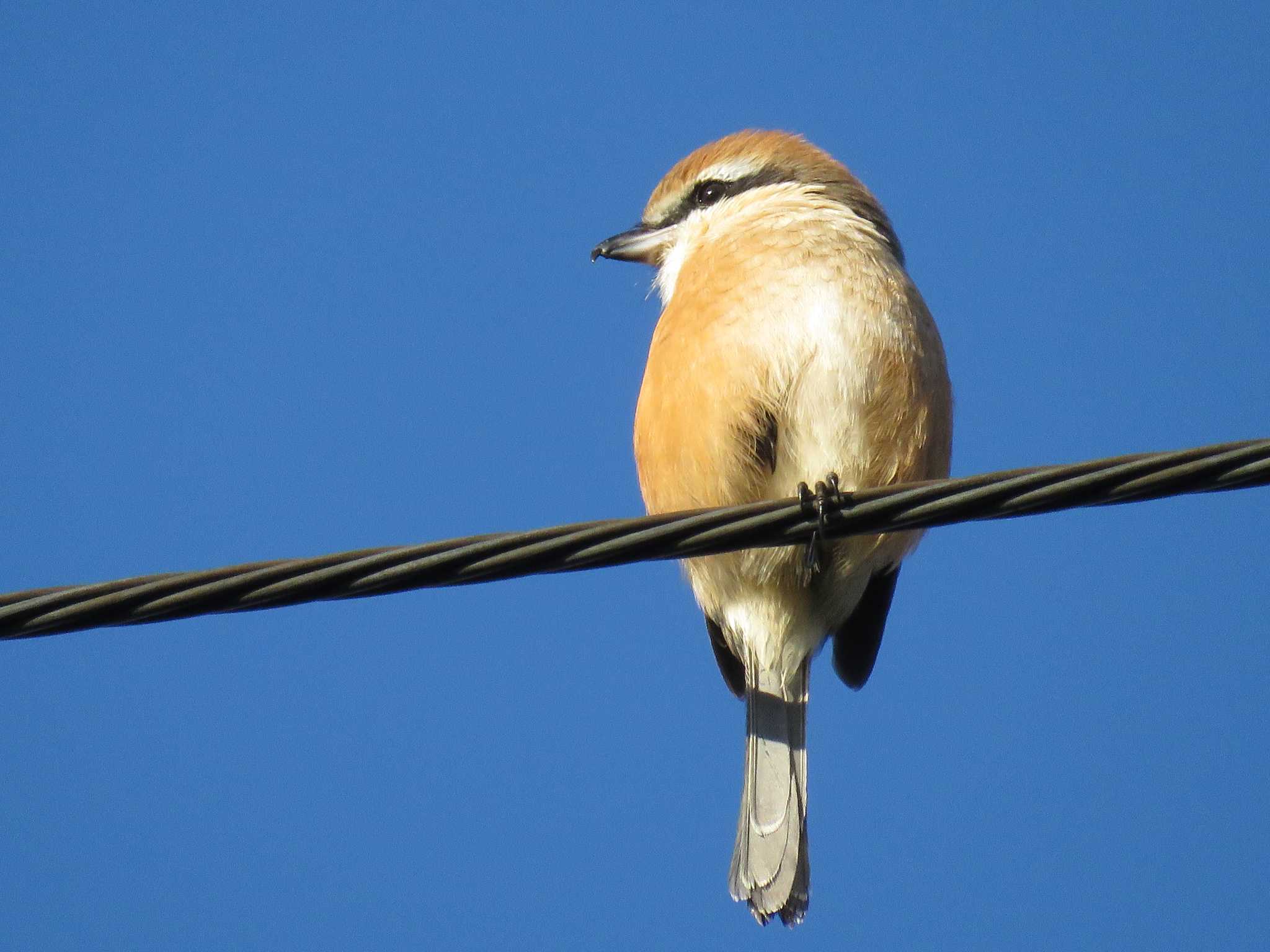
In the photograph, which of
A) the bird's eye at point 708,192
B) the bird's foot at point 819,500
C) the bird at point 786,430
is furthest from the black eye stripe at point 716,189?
the bird's foot at point 819,500

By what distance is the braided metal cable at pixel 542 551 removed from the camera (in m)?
2.66

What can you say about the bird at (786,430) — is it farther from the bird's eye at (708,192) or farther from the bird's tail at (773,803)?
the bird's eye at (708,192)

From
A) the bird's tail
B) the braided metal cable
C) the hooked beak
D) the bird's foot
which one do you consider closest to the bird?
the bird's tail

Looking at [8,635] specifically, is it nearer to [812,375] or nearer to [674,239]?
[812,375]

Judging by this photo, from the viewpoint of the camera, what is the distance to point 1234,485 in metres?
2.74

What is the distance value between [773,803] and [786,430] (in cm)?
134

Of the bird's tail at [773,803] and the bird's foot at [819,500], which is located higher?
→ the bird's foot at [819,500]

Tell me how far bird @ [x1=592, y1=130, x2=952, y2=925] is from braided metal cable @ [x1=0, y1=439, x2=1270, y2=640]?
1065 millimetres

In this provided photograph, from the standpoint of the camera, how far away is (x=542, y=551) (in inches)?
107

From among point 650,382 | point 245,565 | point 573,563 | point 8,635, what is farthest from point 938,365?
point 8,635

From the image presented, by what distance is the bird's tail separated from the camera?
4.63 meters

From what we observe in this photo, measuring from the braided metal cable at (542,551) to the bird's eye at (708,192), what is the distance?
122 inches

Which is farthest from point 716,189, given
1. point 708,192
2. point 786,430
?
point 786,430

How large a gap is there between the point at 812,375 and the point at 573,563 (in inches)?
69.5
